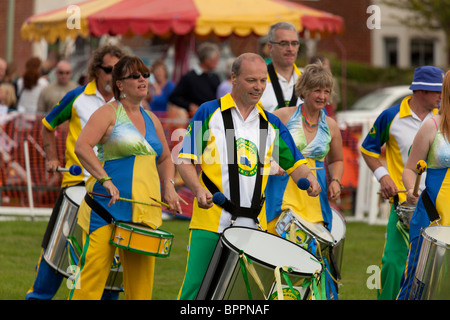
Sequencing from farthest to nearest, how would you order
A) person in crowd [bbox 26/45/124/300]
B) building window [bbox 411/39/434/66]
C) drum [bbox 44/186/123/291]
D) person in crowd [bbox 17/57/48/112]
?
building window [bbox 411/39/434/66] → person in crowd [bbox 17/57/48/112] → person in crowd [bbox 26/45/124/300] → drum [bbox 44/186/123/291]

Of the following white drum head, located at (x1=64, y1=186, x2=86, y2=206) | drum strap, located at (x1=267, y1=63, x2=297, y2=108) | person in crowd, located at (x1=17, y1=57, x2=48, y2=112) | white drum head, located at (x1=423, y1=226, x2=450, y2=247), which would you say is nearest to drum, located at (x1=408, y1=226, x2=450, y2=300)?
white drum head, located at (x1=423, y1=226, x2=450, y2=247)

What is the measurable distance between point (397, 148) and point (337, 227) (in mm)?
778

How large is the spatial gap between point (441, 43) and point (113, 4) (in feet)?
66.1

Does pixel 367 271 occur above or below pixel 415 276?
below

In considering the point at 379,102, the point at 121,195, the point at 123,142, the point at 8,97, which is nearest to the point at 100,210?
the point at 121,195

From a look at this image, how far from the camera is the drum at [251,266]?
17.1 ft

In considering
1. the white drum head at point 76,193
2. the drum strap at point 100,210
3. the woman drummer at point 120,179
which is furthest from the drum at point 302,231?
the white drum head at point 76,193

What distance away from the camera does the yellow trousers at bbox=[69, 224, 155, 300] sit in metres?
6.32

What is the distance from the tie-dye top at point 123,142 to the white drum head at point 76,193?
2.38ft

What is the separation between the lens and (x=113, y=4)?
16.2m

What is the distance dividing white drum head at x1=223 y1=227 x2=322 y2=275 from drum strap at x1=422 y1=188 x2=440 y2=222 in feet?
3.60

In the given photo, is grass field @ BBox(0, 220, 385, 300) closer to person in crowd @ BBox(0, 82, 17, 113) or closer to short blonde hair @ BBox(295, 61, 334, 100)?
short blonde hair @ BBox(295, 61, 334, 100)
